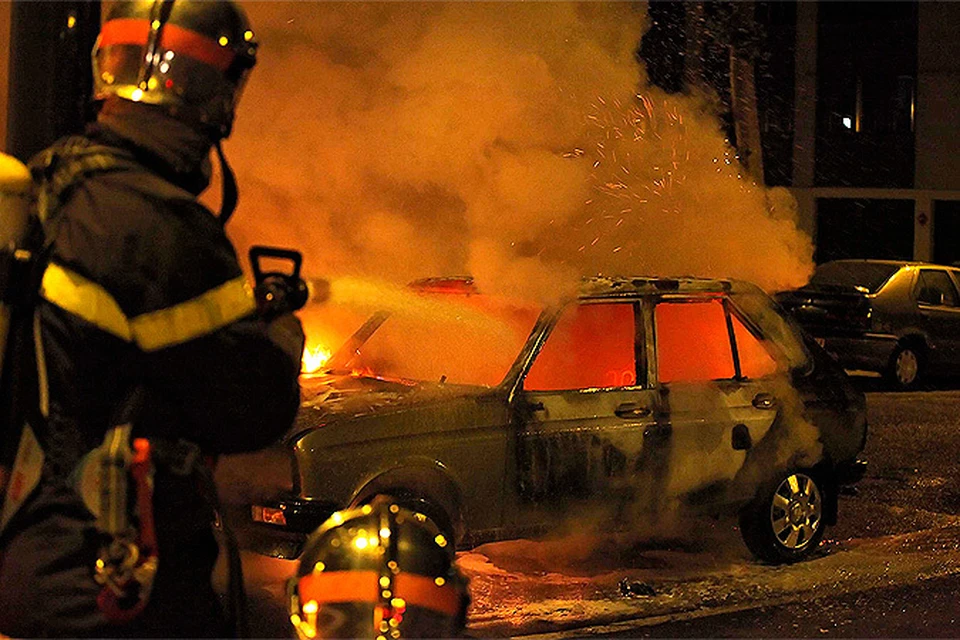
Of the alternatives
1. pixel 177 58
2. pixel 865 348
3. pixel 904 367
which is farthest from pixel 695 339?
pixel 904 367

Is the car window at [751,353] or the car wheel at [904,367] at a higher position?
the car window at [751,353]

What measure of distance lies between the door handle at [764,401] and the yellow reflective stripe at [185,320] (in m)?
4.87

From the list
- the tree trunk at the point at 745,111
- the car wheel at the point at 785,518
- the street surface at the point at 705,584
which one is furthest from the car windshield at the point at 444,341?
the tree trunk at the point at 745,111

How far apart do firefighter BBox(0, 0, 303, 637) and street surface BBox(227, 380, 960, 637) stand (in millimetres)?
3314

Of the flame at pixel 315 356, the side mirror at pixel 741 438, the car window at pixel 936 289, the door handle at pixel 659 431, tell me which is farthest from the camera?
the car window at pixel 936 289

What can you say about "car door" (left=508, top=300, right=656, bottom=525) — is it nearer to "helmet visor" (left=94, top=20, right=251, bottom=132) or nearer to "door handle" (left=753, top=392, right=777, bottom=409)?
"door handle" (left=753, top=392, right=777, bottom=409)

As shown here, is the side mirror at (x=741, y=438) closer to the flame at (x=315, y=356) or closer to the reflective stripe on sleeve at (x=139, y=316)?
the flame at (x=315, y=356)

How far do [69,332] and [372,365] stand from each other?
4.31 meters

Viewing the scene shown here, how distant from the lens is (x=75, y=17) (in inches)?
137

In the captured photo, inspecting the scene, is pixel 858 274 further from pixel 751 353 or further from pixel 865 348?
pixel 751 353

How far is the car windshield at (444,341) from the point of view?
628 centimetres

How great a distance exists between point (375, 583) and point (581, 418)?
3993mm

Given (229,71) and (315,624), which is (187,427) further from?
(229,71)

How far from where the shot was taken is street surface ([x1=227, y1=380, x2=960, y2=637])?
239 inches
